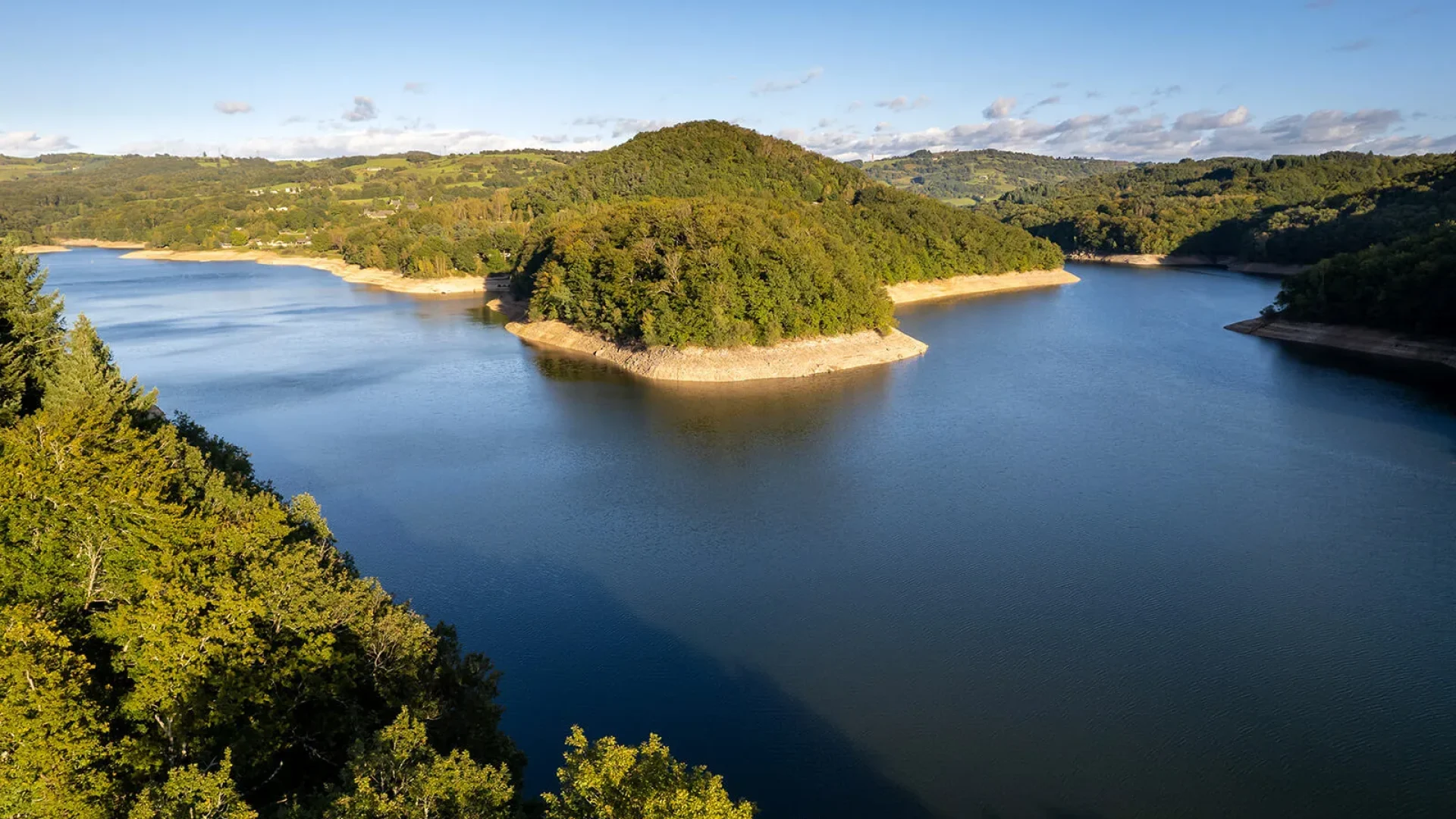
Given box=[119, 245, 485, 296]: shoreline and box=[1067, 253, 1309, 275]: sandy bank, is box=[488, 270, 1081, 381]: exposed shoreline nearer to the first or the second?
box=[119, 245, 485, 296]: shoreline

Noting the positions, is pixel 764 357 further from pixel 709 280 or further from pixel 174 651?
pixel 174 651

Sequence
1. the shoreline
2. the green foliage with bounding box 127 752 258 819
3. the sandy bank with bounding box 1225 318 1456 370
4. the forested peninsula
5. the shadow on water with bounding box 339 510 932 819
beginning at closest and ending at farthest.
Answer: the green foliage with bounding box 127 752 258 819 → the shadow on water with bounding box 339 510 932 819 → the sandy bank with bounding box 1225 318 1456 370 → the forested peninsula → the shoreline

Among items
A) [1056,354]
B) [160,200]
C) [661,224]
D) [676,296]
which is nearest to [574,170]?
[661,224]

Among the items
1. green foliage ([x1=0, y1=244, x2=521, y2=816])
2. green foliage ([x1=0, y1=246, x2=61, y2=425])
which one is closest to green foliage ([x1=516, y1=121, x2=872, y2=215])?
green foliage ([x1=0, y1=246, x2=61, y2=425])

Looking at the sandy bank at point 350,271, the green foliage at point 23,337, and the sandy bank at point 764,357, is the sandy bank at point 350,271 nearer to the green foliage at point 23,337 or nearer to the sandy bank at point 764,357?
the sandy bank at point 764,357

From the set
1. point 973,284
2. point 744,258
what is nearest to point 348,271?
point 744,258
